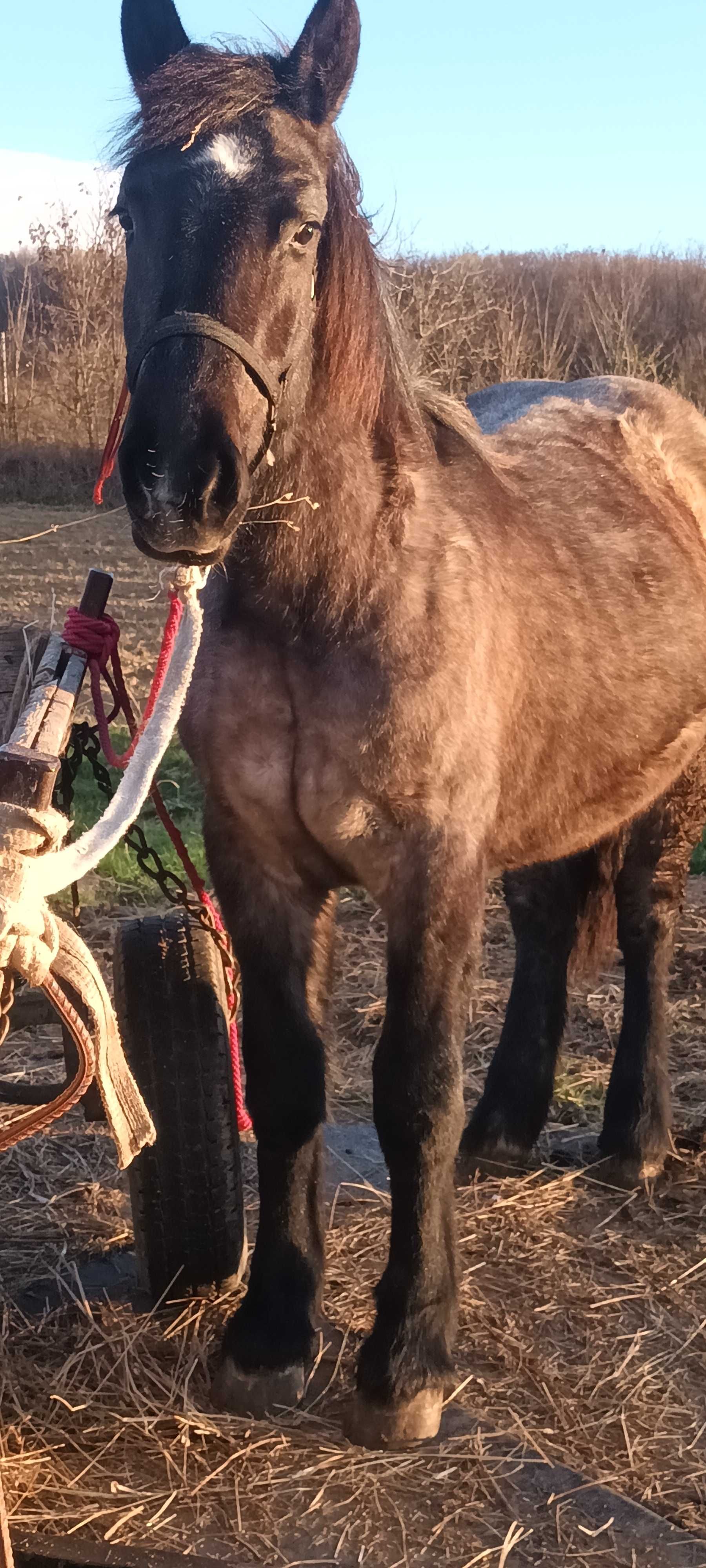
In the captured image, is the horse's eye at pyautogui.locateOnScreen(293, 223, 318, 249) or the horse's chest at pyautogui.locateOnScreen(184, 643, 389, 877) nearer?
the horse's eye at pyautogui.locateOnScreen(293, 223, 318, 249)

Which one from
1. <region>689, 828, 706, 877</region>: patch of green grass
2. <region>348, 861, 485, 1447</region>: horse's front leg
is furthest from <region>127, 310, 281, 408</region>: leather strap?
<region>689, 828, 706, 877</region>: patch of green grass

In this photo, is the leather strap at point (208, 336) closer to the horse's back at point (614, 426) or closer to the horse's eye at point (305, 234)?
the horse's eye at point (305, 234)

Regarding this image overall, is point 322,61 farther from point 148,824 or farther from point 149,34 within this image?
point 148,824

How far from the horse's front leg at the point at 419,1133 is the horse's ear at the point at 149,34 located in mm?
1610

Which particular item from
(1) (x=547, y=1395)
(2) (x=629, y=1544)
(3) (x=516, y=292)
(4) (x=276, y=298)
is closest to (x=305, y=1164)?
(1) (x=547, y=1395)

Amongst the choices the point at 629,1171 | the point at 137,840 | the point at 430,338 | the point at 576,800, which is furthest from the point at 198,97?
the point at 430,338

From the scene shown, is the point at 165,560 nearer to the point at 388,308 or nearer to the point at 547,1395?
the point at 388,308

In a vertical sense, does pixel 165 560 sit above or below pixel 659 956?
above

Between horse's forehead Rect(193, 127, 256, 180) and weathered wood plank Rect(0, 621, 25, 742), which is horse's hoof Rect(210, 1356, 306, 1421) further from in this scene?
horse's forehead Rect(193, 127, 256, 180)

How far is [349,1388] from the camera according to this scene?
2.89 metres

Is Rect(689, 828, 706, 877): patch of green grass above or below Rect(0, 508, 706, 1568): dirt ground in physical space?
above

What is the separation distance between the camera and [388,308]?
2.70 metres

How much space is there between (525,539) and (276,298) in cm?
104

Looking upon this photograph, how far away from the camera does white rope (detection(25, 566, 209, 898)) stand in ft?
5.49
